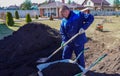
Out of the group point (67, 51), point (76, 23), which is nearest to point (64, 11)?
point (76, 23)

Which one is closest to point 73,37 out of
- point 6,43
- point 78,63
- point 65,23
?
point 65,23

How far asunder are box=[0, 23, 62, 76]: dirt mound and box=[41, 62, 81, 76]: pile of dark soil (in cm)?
92

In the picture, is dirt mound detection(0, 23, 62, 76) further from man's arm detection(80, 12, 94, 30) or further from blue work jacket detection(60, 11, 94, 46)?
man's arm detection(80, 12, 94, 30)

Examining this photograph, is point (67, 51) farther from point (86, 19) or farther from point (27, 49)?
point (27, 49)

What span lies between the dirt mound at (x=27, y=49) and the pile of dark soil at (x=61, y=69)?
919 mm

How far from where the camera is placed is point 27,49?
8.67 metres

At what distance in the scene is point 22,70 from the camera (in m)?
6.96

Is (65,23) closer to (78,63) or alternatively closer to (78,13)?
(78,13)

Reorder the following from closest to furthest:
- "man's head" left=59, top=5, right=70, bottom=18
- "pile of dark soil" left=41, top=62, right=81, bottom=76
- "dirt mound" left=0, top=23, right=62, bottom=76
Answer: "pile of dark soil" left=41, top=62, right=81, bottom=76 → "man's head" left=59, top=5, right=70, bottom=18 → "dirt mound" left=0, top=23, right=62, bottom=76

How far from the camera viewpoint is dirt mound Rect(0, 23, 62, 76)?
7246 mm

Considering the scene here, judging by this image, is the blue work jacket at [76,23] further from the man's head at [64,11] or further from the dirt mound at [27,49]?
the dirt mound at [27,49]

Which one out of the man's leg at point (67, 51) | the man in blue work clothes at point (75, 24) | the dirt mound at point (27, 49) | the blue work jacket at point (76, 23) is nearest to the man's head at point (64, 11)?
the man in blue work clothes at point (75, 24)

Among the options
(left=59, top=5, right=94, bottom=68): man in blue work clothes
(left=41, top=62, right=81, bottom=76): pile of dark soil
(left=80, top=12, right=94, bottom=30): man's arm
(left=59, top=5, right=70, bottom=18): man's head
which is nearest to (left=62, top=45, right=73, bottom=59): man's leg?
(left=59, top=5, right=94, bottom=68): man in blue work clothes

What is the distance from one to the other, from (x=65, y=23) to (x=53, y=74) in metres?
1.21
